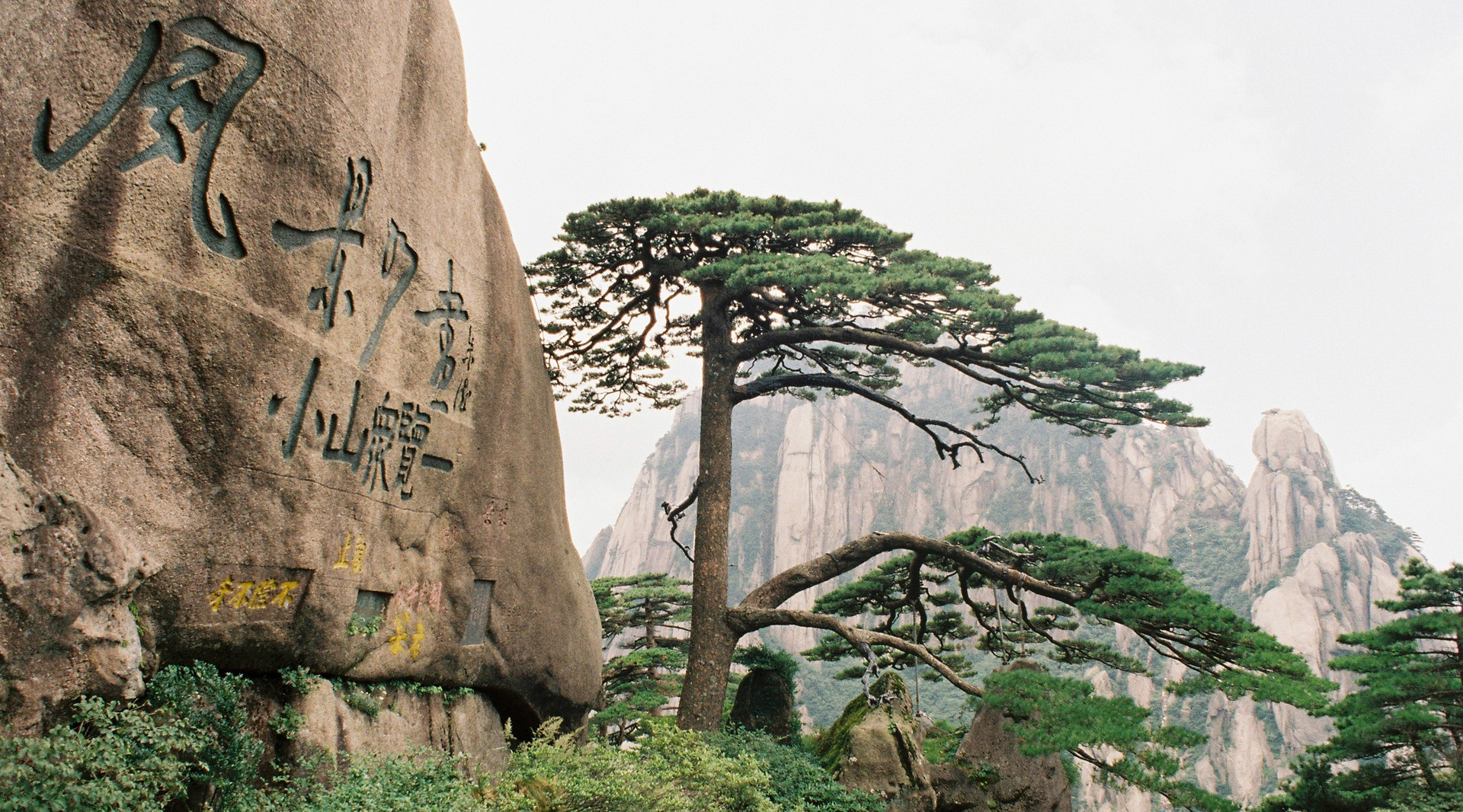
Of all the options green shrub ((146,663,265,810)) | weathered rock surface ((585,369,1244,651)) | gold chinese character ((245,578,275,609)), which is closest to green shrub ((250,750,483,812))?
green shrub ((146,663,265,810))

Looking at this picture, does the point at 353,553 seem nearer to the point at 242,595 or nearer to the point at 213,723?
the point at 242,595

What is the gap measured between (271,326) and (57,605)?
160 cm

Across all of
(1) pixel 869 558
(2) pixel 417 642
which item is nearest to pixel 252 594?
(2) pixel 417 642

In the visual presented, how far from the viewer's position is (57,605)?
3111 mm

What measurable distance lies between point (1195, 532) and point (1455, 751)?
47.4 metres

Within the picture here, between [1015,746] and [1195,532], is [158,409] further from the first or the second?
[1195,532]

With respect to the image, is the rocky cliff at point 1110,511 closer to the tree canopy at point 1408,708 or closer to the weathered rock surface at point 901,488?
the weathered rock surface at point 901,488

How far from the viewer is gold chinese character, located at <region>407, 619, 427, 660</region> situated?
5.48 m

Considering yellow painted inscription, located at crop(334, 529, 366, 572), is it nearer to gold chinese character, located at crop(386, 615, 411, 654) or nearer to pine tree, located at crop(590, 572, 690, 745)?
gold chinese character, located at crop(386, 615, 411, 654)

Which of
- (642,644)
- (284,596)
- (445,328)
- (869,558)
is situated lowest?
(642,644)

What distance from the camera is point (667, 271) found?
30.5 feet

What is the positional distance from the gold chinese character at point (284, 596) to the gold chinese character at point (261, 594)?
0.05m

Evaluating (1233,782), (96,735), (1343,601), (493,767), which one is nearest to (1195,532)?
(1343,601)

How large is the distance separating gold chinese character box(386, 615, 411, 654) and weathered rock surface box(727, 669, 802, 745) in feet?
14.9
